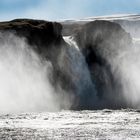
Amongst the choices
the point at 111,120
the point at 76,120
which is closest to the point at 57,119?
the point at 76,120

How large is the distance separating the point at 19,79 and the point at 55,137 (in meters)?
28.4

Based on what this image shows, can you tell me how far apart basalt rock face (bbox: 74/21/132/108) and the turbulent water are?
22.9 m

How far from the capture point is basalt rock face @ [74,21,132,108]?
7481 cm

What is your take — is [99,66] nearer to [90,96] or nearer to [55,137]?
[90,96]

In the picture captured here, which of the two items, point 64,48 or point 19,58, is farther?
point 64,48

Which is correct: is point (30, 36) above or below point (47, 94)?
above

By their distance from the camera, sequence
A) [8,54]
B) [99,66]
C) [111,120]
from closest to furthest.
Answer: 1. [111,120]
2. [8,54]
3. [99,66]

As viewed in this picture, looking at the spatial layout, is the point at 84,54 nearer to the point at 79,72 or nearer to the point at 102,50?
the point at 102,50

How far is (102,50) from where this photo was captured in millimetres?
76250

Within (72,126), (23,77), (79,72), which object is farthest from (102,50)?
(72,126)

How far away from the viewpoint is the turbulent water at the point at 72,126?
36.0 metres

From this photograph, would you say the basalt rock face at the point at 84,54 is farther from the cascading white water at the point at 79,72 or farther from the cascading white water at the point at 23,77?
the cascading white water at the point at 23,77

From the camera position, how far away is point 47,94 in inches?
2522

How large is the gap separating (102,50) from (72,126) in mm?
36095
